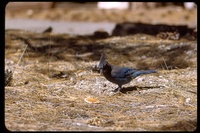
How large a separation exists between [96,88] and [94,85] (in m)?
0.10

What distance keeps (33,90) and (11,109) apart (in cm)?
67

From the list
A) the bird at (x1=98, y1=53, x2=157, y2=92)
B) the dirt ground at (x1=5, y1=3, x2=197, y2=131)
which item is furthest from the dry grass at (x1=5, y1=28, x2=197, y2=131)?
the bird at (x1=98, y1=53, x2=157, y2=92)

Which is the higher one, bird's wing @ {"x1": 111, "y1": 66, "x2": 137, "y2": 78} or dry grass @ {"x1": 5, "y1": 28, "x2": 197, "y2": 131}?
bird's wing @ {"x1": 111, "y1": 66, "x2": 137, "y2": 78}

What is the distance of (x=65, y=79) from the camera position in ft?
15.7

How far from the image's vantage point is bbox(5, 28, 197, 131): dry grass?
330cm

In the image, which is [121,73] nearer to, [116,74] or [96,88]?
[116,74]

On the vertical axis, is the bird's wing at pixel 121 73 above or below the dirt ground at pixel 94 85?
above

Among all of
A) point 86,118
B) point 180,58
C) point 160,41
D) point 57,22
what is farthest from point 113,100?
point 57,22

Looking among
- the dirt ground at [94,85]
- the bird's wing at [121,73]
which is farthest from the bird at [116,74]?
the dirt ground at [94,85]

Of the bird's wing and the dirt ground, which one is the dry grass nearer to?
the dirt ground

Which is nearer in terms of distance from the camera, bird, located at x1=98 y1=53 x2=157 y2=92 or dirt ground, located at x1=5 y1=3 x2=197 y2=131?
dirt ground, located at x1=5 y1=3 x2=197 y2=131

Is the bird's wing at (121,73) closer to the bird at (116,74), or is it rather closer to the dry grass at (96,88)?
the bird at (116,74)

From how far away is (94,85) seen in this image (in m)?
4.54

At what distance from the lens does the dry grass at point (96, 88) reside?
3303 millimetres
